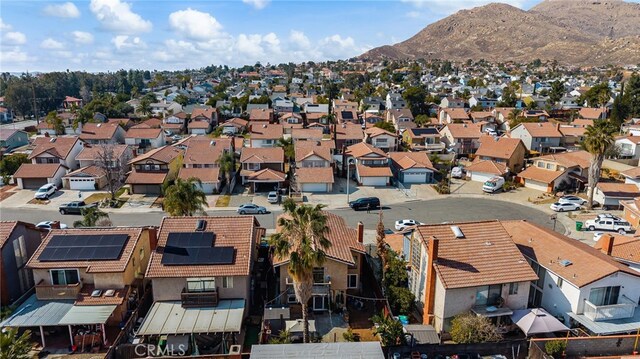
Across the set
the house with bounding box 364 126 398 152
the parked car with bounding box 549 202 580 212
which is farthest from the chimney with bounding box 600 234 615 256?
the house with bounding box 364 126 398 152

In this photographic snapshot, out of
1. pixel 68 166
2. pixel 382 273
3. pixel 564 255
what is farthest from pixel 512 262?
pixel 68 166

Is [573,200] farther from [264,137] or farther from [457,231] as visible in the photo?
[264,137]

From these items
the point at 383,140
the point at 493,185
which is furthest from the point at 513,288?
the point at 383,140

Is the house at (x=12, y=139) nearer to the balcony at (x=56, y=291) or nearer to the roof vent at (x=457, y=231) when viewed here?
the balcony at (x=56, y=291)

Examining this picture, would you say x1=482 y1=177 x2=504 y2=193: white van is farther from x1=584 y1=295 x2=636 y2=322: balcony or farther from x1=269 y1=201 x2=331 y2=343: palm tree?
x1=269 y1=201 x2=331 y2=343: palm tree

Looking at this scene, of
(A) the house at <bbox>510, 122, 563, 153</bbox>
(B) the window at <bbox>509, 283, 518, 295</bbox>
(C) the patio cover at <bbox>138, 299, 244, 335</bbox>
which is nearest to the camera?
(C) the patio cover at <bbox>138, 299, 244, 335</bbox>

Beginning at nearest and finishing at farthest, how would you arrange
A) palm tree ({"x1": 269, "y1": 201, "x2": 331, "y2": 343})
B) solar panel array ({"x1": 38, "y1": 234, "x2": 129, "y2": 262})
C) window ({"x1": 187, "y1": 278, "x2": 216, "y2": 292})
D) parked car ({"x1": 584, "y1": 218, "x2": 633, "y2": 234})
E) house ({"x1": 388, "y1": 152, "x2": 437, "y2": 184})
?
palm tree ({"x1": 269, "y1": 201, "x2": 331, "y2": 343})
window ({"x1": 187, "y1": 278, "x2": 216, "y2": 292})
solar panel array ({"x1": 38, "y1": 234, "x2": 129, "y2": 262})
parked car ({"x1": 584, "y1": 218, "x2": 633, "y2": 234})
house ({"x1": 388, "y1": 152, "x2": 437, "y2": 184})
